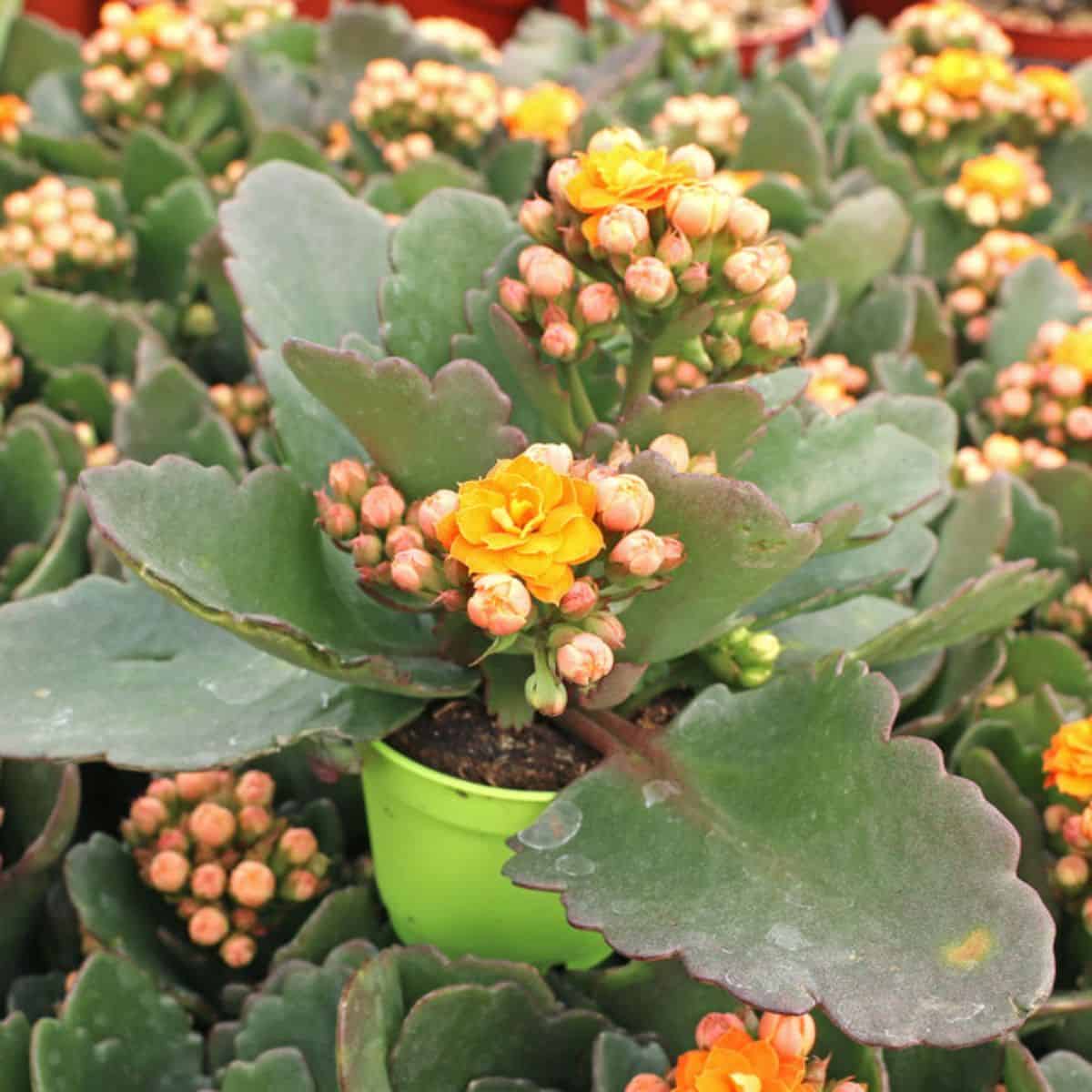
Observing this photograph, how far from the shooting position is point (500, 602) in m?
0.54

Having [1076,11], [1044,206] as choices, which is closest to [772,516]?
[1044,206]

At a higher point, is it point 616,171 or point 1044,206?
point 616,171

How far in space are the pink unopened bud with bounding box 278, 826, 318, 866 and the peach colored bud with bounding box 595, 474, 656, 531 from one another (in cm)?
39

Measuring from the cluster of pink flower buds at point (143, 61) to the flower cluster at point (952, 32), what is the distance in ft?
2.73

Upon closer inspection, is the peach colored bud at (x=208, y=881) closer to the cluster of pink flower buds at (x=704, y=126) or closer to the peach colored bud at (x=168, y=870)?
the peach colored bud at (x=168, y=870)

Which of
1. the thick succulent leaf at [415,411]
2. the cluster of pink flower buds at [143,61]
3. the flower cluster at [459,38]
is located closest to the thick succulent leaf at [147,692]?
the thick succulent leaf at [415,411]

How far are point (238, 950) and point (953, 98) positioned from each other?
1.13 meters

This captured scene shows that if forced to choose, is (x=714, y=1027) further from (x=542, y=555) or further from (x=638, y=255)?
(x=638, y=255)

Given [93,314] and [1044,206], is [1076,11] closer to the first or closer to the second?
[1044,206]

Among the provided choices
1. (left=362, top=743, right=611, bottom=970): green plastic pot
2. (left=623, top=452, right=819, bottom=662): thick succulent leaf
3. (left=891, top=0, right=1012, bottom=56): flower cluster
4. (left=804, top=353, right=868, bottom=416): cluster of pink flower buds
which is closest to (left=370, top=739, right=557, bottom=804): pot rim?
(left=362, top=743, right=611, bottom=970): green plastic pot

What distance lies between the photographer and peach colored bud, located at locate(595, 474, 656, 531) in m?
0.56

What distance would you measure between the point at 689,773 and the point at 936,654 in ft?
0.88

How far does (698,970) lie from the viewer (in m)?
0.54

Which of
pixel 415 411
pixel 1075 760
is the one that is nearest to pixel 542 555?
pixel 415 411
